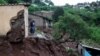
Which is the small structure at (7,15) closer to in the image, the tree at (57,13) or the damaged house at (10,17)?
the damaged house at (10,17)

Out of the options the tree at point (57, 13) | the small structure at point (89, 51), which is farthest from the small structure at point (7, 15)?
the tree at point (57, 13)

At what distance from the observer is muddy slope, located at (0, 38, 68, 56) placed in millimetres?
12281

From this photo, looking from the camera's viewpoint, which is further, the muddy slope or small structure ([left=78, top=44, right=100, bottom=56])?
small structure ([left=78, top=44, right=100, bottom=56])

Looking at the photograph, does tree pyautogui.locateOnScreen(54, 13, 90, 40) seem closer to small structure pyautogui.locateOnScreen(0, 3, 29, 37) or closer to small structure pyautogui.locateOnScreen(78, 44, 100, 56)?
small structure pyautogui.locateOnScreen(78, 44, 100, 56)

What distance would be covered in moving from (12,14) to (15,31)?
2.87 ft

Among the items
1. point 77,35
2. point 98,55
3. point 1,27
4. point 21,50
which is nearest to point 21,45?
point 21,50

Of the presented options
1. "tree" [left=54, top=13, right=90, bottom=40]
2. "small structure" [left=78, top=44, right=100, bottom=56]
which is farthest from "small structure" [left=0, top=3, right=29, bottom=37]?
"tree" [left=54, top=13, right=90, bottom=40]

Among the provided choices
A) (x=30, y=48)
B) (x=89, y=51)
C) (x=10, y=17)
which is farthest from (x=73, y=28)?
(x=30, y=48)

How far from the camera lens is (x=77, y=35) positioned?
82.4 feet

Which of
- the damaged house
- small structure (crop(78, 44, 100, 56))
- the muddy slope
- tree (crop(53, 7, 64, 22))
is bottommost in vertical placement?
tree (crop(53, 7, 64, 22))

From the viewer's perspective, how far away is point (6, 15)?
13383mm

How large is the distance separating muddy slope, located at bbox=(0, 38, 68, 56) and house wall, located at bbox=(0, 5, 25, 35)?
1043 mm

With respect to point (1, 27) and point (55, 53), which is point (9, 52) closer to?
point (1, 27)

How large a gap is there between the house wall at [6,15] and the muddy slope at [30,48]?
104cm
